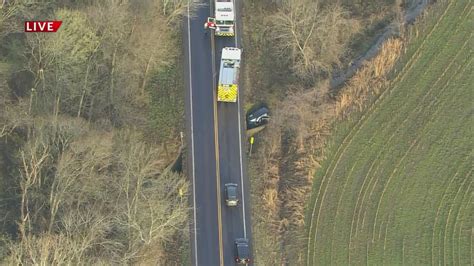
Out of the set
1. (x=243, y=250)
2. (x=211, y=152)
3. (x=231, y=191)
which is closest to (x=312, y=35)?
(x=211, y=152)

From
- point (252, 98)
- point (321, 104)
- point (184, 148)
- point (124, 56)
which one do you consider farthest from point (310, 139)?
point (124, 56)

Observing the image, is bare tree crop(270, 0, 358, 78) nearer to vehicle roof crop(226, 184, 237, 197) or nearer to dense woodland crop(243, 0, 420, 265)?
dense woodland crop(243, 0, 420, 265)

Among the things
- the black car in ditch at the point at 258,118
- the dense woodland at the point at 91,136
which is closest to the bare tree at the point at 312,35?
Answer: the black car in ditch at the point at 258,118

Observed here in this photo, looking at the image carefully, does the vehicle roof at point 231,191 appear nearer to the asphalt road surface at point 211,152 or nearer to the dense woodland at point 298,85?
the asphalt road surface at point 211,152

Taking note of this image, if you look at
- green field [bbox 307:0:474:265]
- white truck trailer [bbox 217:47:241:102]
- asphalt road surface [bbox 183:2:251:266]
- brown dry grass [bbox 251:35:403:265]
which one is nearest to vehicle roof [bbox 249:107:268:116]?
brown dry grass [bbox 251:35:403:265]

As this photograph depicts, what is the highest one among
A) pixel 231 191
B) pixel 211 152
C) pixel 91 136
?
pixel 91 136

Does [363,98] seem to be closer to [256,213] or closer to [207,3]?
[256,213]

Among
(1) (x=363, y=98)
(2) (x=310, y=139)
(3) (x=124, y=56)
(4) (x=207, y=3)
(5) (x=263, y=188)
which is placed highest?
(4) (x=207, y=3)

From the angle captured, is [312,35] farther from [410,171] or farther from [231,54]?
[410,171]
